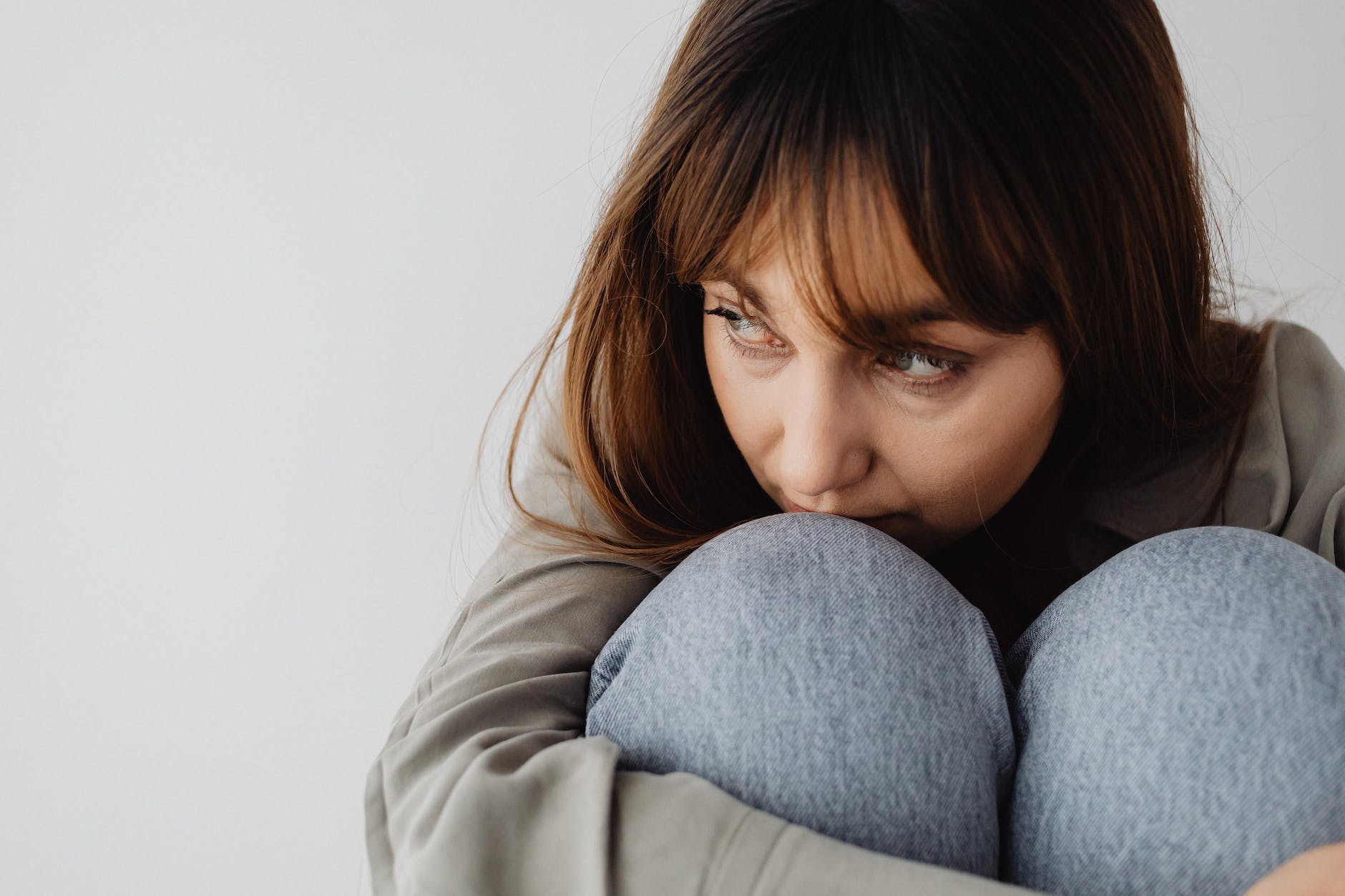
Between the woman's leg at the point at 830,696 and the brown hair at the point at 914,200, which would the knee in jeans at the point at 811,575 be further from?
the brown hair at the point at 914,200

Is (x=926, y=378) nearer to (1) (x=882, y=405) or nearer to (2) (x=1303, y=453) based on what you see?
(1) (x=882, y=405)

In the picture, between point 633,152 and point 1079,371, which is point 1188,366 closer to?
point 1079,371

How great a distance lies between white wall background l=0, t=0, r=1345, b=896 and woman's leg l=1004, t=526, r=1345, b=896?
71cm

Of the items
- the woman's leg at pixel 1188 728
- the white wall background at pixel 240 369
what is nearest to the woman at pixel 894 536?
the woman's leg at pixel 1188 728

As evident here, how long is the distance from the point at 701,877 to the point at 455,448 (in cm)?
79

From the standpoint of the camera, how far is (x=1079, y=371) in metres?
0.76

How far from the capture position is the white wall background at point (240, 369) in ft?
3.85

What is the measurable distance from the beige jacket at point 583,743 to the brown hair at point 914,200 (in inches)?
1.5

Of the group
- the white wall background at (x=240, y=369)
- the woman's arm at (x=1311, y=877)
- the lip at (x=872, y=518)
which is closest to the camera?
the woman's arm at (x=1311, y=877)

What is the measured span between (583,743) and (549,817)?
0.14 ft

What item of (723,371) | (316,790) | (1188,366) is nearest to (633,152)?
(723,371)

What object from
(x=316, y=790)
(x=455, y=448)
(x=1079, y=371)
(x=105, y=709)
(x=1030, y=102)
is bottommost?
(x=316, y=790)

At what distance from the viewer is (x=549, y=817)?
1.82 feet

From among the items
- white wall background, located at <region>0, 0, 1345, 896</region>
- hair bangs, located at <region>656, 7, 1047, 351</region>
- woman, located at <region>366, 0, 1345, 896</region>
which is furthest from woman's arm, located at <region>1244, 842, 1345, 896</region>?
white wall background, located at <region>0, 0, 1345, 896</region>
